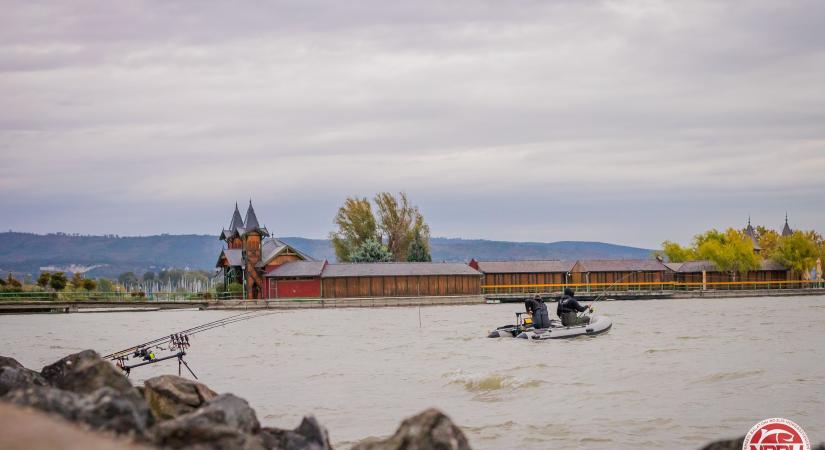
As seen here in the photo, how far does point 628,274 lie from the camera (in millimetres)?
92312

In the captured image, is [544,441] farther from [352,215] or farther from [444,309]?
[352,215]

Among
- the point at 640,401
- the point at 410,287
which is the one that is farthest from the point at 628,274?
the point at 640,401

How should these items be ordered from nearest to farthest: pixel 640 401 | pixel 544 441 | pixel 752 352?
1. pixel 544 441
2. pixel 640 401
3. pixel 752 352

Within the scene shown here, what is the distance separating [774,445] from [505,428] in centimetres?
700

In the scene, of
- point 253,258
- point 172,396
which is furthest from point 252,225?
point 172,396

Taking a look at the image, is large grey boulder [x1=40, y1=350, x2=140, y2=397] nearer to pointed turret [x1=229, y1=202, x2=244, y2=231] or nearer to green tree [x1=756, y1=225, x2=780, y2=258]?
pointed turret [x1=229, y1=202, x2=244, y2=231]

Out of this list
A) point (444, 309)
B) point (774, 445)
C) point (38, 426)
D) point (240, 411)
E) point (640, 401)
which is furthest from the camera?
point (444, 309)

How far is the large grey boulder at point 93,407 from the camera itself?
8.74 meters

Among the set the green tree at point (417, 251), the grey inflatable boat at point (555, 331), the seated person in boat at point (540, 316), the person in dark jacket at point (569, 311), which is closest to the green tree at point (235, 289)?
the green tree at point (417, 251)

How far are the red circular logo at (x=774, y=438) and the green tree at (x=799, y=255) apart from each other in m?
89.8

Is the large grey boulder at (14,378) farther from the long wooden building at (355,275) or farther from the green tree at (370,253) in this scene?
the green tree at (370,253)

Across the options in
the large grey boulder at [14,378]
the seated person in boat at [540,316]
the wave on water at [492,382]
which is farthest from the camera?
the seated person in boat at [540,316]

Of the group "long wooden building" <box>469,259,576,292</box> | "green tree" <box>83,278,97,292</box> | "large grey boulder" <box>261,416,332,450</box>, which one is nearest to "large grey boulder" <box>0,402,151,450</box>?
"large grey boulder" <box>261,416,332,450</box>

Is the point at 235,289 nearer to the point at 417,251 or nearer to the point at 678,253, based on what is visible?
the point at 417,251
